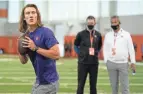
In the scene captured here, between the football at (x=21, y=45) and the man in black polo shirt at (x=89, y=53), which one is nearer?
the football at (x=21, y=45)

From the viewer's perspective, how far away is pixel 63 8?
4203 centimetres

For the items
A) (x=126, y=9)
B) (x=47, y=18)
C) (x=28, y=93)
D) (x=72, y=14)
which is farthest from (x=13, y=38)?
(x=28, y=93)

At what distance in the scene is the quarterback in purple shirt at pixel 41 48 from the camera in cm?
447

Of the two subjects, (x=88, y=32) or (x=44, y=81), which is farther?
(x=88, y=32)

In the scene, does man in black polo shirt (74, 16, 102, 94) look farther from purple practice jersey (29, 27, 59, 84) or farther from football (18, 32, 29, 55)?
football (18, 32, 29, 55)

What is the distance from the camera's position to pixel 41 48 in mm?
4500

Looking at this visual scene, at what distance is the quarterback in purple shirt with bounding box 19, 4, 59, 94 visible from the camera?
14.7 feet

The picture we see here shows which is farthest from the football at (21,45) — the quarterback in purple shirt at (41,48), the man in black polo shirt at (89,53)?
the man in black polo shirt at (89,53)

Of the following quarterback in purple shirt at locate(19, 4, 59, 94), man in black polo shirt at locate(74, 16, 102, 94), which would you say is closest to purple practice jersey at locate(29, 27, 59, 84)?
quarterback in purple shirt at locate(19, 4, 59, 94)

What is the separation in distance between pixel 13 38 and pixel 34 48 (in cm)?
4045

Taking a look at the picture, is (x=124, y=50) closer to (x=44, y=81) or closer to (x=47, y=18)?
(x=44, y=81)

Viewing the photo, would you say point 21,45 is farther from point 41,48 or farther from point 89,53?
point 89,53

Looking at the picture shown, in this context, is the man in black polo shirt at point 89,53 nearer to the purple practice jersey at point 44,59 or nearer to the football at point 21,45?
the purple practice jersey at point 44,59

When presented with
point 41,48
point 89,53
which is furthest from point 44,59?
point 89,53
